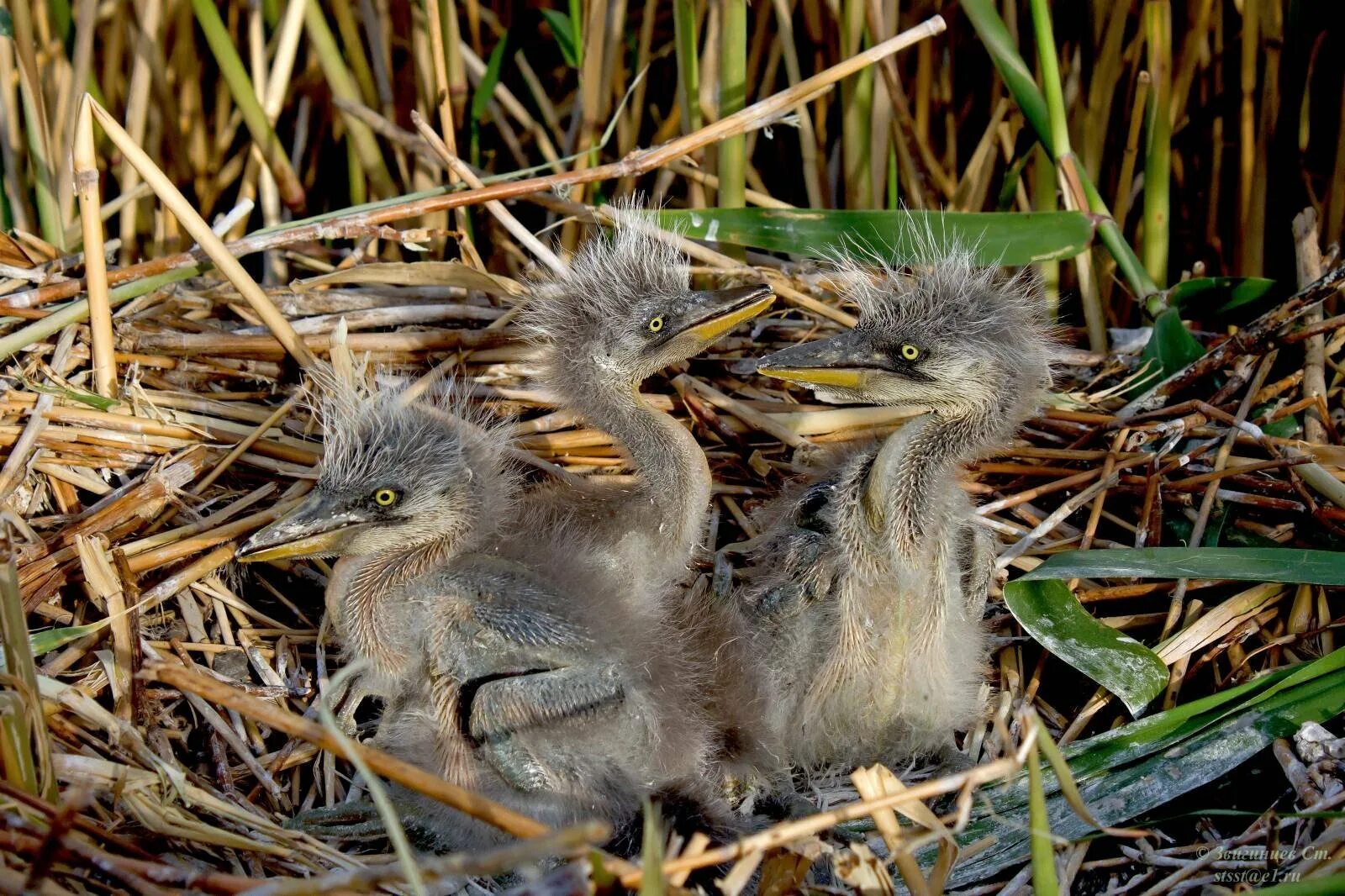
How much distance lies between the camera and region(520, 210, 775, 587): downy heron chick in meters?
2.26

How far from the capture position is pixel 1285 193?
3.02m

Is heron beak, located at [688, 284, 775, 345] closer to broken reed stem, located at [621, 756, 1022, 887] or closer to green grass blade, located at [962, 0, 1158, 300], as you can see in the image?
green grass blade, located at [962, 0, 1158, 300]

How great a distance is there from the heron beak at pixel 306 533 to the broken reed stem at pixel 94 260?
0.65m

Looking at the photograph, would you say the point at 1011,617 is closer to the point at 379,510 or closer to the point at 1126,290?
the point at 1126,290

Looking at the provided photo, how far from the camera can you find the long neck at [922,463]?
6.91 ft

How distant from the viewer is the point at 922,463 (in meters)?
2.13

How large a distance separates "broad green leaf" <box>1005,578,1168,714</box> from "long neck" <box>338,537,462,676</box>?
102 cm

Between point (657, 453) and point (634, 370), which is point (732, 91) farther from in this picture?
point (657, 453)

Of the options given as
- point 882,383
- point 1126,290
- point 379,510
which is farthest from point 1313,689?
point 379,510

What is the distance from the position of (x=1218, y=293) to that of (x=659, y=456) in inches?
54.1

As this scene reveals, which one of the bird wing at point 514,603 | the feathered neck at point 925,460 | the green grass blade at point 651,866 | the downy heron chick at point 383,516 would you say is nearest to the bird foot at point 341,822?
the downy heron chick at point 383,516

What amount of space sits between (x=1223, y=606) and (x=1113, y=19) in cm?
136

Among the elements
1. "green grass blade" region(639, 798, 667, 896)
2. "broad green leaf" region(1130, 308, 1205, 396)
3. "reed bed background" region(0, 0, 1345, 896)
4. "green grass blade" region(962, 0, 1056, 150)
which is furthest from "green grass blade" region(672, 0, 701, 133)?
"green grass blade" region(639, 798, 667, 896)

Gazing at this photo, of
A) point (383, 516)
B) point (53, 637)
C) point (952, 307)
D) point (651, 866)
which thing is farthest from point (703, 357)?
point (651, 866)
